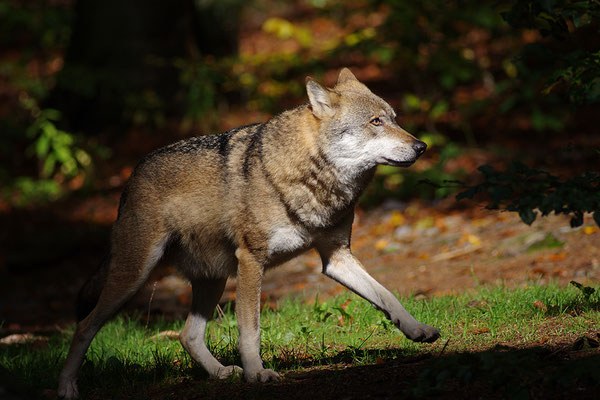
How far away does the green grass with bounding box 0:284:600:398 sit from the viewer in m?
4.70

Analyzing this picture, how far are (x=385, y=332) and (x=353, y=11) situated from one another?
278 inches

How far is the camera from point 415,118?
41.5ft

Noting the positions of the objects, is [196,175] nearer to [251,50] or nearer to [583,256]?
[583,256]

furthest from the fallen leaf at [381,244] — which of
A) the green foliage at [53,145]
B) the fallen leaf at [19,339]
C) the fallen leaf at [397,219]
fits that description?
the green foliage at [53,145]

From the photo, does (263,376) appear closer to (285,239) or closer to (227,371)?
(227,371)

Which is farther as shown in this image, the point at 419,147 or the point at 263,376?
the point at 419,147

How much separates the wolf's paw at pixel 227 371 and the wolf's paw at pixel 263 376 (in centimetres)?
34

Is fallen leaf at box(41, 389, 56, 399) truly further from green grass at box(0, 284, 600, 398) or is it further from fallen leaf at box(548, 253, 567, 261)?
fallen leaf at box(548, 253, 567, 261)

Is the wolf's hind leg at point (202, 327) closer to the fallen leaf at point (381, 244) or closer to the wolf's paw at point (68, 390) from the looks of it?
the wolf's paw at point (68, 390)

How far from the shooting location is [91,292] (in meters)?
5.45

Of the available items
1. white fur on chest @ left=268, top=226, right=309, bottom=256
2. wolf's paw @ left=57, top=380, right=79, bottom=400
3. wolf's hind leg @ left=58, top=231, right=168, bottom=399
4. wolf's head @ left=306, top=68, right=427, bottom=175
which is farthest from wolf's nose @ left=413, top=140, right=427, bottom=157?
wolf's paw @ left=57, top=380, right=79, bottom=400

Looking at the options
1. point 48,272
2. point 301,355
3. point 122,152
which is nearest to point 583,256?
point 301,355

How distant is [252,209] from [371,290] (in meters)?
1.05

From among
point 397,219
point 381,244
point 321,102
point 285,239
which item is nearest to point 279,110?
point 397,219
